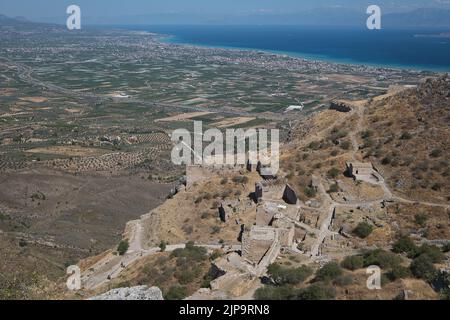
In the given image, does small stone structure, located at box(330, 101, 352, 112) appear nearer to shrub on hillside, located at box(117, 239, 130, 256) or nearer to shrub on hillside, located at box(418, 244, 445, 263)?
shrub on hillside, located at box(117, 239, 130, 256)

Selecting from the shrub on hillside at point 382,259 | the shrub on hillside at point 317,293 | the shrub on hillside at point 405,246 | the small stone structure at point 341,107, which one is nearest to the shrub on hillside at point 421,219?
the shrub on hillside at point 405,246

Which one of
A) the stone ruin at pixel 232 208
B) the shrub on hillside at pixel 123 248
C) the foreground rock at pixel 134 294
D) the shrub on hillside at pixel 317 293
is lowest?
the shrub on hillside at pixel 123 248

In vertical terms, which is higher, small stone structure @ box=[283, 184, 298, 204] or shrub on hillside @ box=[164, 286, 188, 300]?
small stone structure @ box=[283, 184, 298, 204]

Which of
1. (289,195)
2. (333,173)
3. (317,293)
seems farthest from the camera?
(333,173)

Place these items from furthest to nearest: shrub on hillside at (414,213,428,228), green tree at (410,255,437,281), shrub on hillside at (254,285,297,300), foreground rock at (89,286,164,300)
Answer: shrub on hillside at (414,213,428,228) → green tree at (410,255,437,281) → shrub on hillside at (254,285,297,300) → foreground rock at (89,286,164,300)

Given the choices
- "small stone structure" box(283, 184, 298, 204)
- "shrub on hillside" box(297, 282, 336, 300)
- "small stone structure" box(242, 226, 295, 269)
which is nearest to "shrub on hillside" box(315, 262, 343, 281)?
"shrub on hillside" box(297, 282, 336, 300)

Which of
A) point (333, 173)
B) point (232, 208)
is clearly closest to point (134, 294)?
point (232, 208)

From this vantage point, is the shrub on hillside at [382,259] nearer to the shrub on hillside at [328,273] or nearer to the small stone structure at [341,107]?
the shrub on hillside at [328,273]

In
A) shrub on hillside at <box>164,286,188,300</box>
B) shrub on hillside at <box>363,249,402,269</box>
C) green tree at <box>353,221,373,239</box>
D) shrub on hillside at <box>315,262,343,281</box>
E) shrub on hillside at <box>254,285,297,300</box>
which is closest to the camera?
shrub on hillside at <box>254,285,297,300</box>

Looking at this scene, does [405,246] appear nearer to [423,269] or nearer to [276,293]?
[423,269]

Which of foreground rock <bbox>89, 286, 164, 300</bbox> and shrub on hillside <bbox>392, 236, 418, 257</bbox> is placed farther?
shrub on hillside <bbox>392, 236, 418, 257</bbox>

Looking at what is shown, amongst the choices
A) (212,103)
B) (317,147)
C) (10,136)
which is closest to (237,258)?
(317,147)
